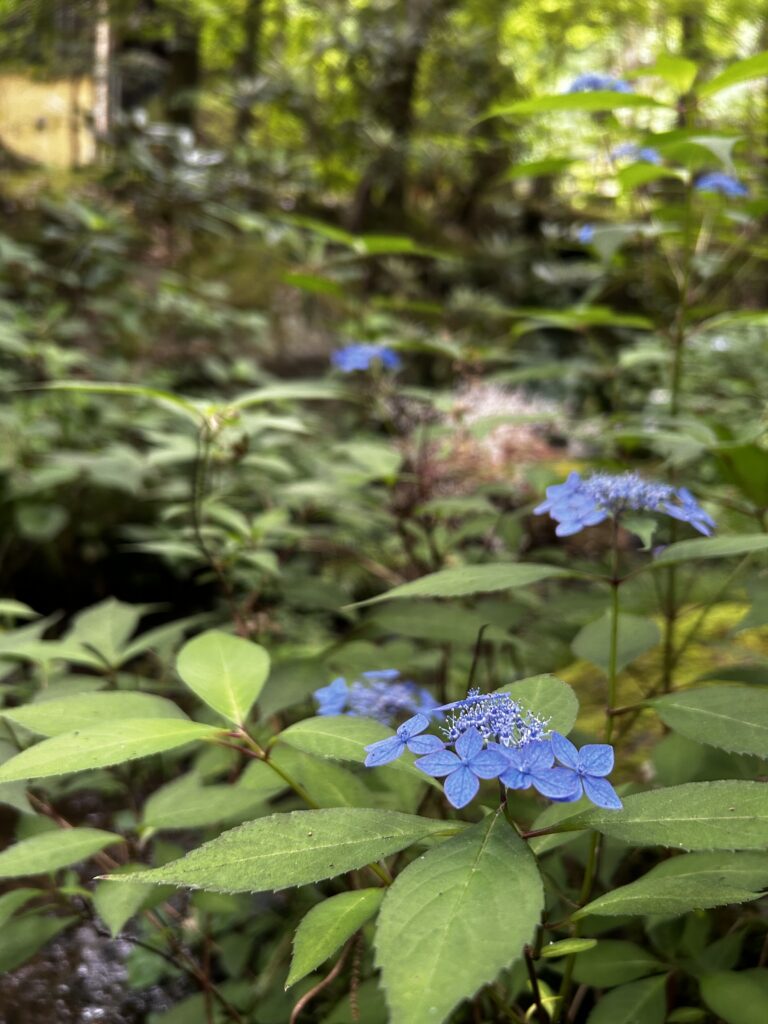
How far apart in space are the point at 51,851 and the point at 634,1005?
0.63m

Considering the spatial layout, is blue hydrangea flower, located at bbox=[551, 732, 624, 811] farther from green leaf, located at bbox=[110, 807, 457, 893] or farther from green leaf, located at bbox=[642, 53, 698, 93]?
green leaf, located at bbox=[642, 53, 698, 93]

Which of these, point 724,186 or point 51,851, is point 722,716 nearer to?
point 51,851

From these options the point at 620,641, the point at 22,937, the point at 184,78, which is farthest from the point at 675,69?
the point at 184,78

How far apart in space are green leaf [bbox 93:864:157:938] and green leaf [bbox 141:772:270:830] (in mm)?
70

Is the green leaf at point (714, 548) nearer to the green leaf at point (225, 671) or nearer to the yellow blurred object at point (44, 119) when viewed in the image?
the green leaf at point (225, 671)

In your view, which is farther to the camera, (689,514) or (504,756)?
(689,514)

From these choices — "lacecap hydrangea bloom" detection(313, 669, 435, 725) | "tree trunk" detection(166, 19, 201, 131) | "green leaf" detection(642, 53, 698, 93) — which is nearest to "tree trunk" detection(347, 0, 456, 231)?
"tree trunk" detection(166, 19, 201, 131)

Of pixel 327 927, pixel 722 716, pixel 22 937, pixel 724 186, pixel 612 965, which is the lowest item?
pixel 22 937

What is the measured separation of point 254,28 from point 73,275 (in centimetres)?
331

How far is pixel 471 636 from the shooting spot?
1155 mm

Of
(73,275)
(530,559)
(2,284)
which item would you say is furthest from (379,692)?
(2,284)

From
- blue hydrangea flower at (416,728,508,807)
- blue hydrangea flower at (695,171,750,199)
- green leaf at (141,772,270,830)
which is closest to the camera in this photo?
blue hydrangea flower at (416,728,508,807)

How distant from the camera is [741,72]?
3.59ft

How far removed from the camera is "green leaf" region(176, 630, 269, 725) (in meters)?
0.80
